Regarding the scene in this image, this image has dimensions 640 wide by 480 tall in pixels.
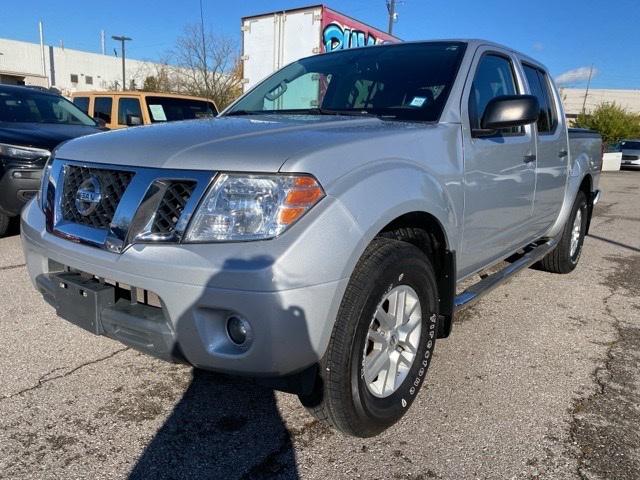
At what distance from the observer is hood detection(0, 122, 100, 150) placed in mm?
5188

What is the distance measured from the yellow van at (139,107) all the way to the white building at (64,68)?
32440 millimetres

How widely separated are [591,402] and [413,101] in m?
1.85

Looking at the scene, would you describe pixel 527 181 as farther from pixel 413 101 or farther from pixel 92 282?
pixel 92 282

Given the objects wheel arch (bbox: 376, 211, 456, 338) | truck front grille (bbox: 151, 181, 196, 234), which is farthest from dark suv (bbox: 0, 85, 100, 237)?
wheel arch (bbox: 376, 211, 456, 338)

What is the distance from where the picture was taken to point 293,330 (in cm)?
181

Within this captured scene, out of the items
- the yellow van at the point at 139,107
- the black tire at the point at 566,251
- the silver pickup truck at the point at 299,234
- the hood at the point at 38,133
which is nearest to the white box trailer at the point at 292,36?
the yellow van at the point at 139,107

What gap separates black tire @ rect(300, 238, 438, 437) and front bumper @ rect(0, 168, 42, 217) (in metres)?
4.22

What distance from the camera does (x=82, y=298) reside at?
2137mm

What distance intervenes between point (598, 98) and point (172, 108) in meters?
74.0

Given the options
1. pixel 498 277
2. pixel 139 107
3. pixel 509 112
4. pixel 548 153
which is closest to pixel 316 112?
pixel 509 112

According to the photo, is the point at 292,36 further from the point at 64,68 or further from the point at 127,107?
the point at 64,68

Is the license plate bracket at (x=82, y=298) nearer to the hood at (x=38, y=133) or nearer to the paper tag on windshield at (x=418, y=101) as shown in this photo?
the paper tag on windshield at (x=418, y=101)

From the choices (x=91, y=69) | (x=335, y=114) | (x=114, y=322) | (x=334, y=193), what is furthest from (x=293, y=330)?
(x=91, y=69)

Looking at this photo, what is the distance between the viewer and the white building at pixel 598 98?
67.9 m
